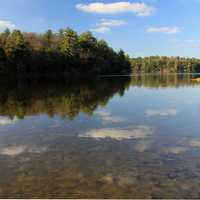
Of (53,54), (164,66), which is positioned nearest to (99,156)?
(53,54)

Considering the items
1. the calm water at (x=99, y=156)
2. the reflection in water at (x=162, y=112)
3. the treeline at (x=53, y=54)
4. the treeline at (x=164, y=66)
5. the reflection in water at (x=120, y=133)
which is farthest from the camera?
the treeline at (x=164, y=66)

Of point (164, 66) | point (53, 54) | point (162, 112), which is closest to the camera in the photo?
point (162, 112)

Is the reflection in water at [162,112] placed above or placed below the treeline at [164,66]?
below

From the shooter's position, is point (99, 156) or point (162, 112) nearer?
point (99, 156)

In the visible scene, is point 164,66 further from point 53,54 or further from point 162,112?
point 162,112

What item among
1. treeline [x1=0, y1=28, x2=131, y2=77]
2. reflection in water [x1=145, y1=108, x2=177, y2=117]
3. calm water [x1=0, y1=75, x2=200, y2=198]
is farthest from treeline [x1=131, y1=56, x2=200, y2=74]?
calm water [x1=0, y1=75, x2=200, y2=198]

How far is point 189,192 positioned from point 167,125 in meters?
6.87

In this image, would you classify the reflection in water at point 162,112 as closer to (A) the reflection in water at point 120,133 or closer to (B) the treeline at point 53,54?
(A) the reflection in water at point 120,133

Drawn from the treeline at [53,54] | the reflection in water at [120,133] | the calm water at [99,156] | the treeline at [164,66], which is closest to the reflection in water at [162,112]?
the calm water at [99,156]

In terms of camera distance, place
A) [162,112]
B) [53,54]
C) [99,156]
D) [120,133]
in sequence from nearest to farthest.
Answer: [99,156] → [120,133] → [162,112] → [53,54]

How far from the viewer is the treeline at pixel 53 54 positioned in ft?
183

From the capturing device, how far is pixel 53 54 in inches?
2606

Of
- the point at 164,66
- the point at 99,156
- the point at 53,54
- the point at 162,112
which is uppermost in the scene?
the point at 164,66

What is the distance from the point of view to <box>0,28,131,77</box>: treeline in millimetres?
55875
